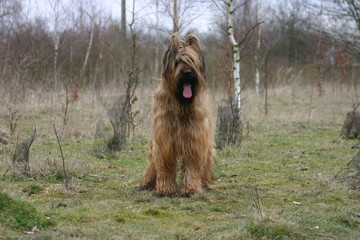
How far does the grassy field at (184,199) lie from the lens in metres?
4.04

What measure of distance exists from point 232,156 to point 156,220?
472 centimetres

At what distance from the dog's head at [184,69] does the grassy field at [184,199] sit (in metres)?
1.26

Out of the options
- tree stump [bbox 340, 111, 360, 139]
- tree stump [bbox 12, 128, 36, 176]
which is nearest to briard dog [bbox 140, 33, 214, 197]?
tree stump [bbox 12, 128, 36, 176]

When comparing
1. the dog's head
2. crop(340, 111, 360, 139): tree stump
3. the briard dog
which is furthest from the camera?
crop(340, 111, 360, 139): tree stump

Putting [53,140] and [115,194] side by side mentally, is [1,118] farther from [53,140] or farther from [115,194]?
[115,194]

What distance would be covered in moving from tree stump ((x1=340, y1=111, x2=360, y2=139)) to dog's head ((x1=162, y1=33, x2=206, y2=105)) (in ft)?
24.5

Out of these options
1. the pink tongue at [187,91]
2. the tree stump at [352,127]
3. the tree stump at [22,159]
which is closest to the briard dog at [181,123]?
the pink tongue at [187,91]

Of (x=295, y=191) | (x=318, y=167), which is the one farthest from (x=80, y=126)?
(x=295, y=191)

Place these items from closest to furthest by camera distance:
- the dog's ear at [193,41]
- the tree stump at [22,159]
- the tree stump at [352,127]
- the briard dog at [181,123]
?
the briard dog at [181,123] < the dog's ear at [193,41] < the tree stump at [22,159] < the tree stump at [352,127]

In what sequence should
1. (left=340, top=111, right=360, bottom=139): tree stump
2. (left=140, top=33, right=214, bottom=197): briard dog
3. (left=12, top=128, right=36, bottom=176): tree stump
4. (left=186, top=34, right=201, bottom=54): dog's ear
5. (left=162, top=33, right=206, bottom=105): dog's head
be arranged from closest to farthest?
(left=162, top=33, right=206, bottom=105): dog's head < (left=140, top=33, right=214, bottom=197): briard dog < (left=186, top=34, right=201, bottom=54): dog's ear < (left=12, top=128, right=36, bottom=176): tree stump < (left=340, top=111, right=360, bottom=139): tree stump

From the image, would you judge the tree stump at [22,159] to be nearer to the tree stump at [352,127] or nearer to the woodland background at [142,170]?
the woodland background at [142,170]

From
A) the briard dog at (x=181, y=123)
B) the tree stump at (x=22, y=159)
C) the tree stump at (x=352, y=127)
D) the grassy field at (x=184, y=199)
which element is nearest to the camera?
the grassy field at (x=184, y=199)

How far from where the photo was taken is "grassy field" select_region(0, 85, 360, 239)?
4043mm

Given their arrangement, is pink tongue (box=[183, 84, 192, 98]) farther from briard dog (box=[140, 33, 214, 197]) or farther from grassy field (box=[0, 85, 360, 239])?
grassy field (box=[0, 85, 360, 239])
